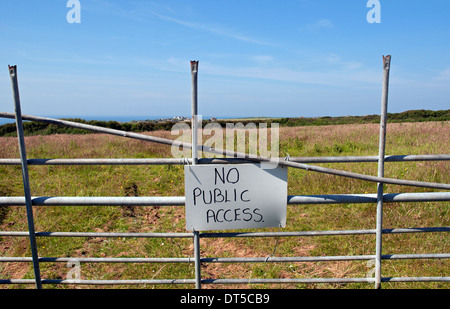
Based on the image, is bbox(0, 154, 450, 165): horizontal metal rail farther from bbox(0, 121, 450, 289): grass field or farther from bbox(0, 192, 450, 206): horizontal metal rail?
bbox(0, 121, 450, 289): grass field

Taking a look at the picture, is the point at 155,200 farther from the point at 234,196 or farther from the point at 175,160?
the point at 234,196

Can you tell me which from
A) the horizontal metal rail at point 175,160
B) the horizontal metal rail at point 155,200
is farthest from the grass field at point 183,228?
the horizontal metal rail at point 175,160

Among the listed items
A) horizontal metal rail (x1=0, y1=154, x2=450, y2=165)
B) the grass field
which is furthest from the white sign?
the grass field

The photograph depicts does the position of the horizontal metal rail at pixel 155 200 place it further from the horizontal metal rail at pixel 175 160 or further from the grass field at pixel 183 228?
the grass field at pixel 183 228

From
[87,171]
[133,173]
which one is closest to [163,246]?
[133,173]

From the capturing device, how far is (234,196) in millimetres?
2021

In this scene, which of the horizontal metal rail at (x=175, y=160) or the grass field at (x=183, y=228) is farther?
the grass field at (x=183, y=228)

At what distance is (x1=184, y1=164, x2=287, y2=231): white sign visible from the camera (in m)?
1.98

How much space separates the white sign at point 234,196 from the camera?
6.48 feet

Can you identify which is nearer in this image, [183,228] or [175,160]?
[175,160]

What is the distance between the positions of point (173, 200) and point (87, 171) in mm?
5561

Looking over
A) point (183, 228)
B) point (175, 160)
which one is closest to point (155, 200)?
point (175, 160)

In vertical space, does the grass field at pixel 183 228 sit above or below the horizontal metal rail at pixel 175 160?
below
